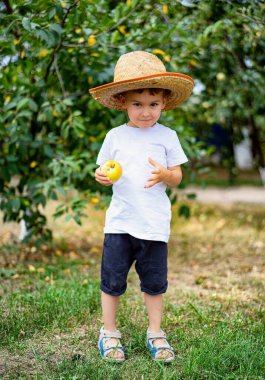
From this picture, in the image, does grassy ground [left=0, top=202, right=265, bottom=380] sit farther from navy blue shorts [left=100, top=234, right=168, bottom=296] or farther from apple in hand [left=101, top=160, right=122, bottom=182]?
apple in hand [left=101, top=160, right=122, bottom=182]

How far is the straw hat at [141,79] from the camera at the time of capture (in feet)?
7.83

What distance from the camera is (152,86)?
245 cm

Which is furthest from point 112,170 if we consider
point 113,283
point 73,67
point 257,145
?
point 257,145

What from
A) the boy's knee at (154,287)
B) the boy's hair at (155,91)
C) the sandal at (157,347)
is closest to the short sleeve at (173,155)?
the boy's hair at (155,91)

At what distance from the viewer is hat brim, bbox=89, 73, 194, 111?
238 cm

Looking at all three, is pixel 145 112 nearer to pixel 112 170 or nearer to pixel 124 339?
pixel 112 170

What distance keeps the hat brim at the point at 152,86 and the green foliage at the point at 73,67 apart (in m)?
1.00

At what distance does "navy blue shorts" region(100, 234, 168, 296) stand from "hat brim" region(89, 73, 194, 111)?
2.19ft

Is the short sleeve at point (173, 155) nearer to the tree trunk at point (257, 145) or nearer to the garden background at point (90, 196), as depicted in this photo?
the garden background at point (90, 196)

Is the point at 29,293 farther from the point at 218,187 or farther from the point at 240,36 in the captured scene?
the point at 218,187

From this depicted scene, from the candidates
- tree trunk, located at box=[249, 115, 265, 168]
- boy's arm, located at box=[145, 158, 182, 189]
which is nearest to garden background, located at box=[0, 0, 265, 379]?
boy's arm, located at box=[145, 158, 182, 189]

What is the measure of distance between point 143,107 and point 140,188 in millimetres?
374

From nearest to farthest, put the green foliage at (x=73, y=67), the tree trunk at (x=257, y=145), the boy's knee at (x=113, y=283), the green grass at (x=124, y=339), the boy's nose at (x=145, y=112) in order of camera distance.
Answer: the green grass at (x=124, y=339) → the boy's nose at (x=145, y=112) → the boy's knee at (x=113, y=283) → the green foliage at (x=73, y=67) → the tree trunk at (x=257, y=145)

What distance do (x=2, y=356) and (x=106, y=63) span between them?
253 centimetres
